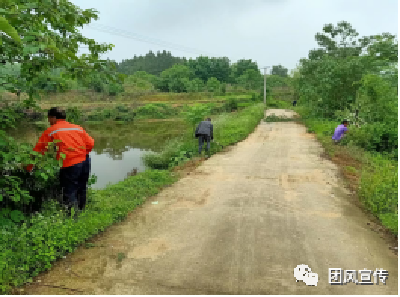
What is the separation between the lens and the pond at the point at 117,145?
4980 mm

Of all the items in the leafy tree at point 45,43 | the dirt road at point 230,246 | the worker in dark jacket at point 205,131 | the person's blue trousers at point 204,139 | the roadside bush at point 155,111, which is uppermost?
the leafy tree at point 45,43

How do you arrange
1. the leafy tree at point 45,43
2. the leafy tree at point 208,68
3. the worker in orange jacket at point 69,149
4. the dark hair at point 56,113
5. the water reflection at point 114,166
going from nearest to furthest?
the leafy tree at point 45,43 → the worker in orange jacket at point 69,149 → the dark hair at point 56,113 → the water reflection at point 114,166 → the leafy tree at point 208,68

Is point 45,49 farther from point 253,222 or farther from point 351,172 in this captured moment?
point 351,172

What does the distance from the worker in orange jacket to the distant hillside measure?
9280 centimetres

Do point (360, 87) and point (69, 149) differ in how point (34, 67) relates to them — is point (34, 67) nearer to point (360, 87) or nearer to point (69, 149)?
point (69, 149)

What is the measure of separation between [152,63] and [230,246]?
331 feet

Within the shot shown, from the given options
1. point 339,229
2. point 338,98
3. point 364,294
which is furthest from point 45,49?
point 338,98

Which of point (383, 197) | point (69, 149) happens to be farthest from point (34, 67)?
point (383, 197)

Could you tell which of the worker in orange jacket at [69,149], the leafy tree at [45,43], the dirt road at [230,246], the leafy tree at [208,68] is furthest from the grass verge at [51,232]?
the leafy tree at [208,68]

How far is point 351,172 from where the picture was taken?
314 inches

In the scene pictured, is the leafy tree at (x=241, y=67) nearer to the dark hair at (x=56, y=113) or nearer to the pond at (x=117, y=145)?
the pond at (x=117, y=145)

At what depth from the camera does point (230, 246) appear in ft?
13.0

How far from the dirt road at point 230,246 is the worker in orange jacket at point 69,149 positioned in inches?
33.6

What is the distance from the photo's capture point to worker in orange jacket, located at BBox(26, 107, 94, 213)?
416 centimetres
